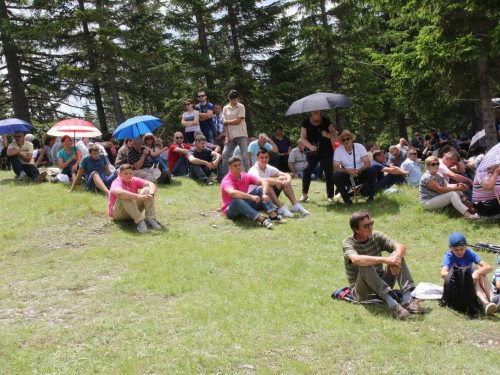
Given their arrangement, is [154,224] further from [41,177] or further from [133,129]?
[41,177]

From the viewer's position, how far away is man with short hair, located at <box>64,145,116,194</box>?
417 inches

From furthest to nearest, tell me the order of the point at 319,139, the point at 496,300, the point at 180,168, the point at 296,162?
the point at 296,162 → the point at 180,168 → the point at 319,139 → the point at 496,300

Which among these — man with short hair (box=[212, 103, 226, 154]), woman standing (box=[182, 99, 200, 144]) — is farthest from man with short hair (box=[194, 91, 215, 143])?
woman standing (box=[182, 99, 200, 144])

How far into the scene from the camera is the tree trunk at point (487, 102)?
38.8 ft

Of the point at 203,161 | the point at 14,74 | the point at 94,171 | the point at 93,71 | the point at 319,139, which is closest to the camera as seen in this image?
the point at 319,139

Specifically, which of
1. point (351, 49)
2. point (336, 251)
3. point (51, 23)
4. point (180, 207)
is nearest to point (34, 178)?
point (180, 207)

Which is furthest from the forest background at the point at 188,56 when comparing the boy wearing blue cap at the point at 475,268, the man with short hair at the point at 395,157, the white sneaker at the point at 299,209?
the boy wearing blue cap at the point at 475,268

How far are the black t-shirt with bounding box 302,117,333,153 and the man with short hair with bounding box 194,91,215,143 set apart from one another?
14.3 feet

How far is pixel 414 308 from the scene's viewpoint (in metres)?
5.11

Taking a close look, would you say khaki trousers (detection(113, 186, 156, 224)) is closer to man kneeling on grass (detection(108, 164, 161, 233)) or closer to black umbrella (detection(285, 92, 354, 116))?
man kneeling on grass (detection(108, 164, 161, 233))

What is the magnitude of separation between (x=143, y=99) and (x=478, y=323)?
61.6 ft

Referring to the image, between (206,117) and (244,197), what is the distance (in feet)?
18.0

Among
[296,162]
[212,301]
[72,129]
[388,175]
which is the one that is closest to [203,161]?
[72,129]

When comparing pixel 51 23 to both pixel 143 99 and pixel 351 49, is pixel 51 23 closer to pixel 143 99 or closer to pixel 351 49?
pixel 143 99
